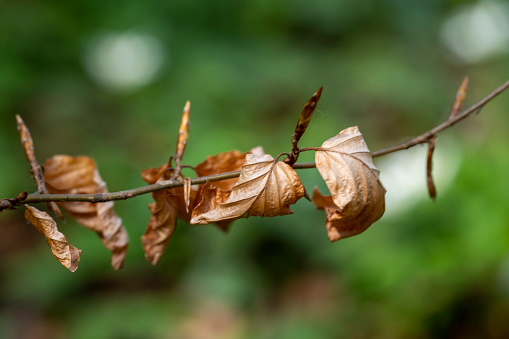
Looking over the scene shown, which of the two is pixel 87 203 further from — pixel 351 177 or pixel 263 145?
pixel 263 145

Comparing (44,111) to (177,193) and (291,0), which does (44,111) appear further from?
(177,193)

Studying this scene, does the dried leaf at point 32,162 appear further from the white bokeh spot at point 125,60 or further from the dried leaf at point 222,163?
the white bokeh spot at point 125,60

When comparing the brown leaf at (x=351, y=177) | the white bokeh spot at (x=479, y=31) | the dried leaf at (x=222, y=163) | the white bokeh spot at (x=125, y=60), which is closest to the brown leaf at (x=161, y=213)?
the dried leaf at (x=222, y=163)

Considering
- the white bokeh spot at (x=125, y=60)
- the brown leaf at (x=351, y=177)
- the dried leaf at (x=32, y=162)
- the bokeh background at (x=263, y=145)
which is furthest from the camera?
the white bokeh spot at (x=125, y=60)

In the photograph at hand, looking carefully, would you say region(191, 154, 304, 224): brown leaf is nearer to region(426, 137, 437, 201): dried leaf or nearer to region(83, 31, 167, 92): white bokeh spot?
region(426, 137, 437, 201): dried leaf

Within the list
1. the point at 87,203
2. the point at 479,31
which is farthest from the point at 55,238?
the point at 479,31

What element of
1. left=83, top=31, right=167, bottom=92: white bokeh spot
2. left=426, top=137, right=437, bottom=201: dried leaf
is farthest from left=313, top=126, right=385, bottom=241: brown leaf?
left=83, top=31, right=167, bottom=92: white bokeh spot

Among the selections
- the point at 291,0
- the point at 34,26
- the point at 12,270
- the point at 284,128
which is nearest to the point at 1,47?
the point at 34,26
